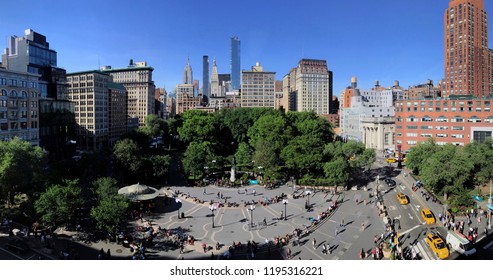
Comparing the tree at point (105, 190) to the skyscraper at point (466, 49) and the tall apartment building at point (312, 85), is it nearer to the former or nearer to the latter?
the skyscraper at point (466, 49)

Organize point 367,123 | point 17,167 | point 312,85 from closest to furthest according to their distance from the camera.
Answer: point 17,167
point 367,123
point 312,85

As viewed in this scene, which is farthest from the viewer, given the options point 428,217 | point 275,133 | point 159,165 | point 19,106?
point 275,133

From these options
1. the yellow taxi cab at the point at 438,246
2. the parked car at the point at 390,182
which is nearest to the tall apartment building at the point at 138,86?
the parked car at the point at 390,182

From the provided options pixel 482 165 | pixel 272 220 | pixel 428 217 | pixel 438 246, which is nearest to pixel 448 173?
pixel 428 217

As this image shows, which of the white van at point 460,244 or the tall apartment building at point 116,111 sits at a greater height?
the tall apartment building at point 116,111

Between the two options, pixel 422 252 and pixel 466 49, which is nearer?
pixel 422 252

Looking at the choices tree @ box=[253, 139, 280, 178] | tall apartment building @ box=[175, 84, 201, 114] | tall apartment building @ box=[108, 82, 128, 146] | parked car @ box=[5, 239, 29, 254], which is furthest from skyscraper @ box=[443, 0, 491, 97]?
tall apartment building @ box=[175, 84, 201, 114]

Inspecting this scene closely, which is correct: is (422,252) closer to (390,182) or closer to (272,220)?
(272,220)

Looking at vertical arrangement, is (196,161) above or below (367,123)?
below
